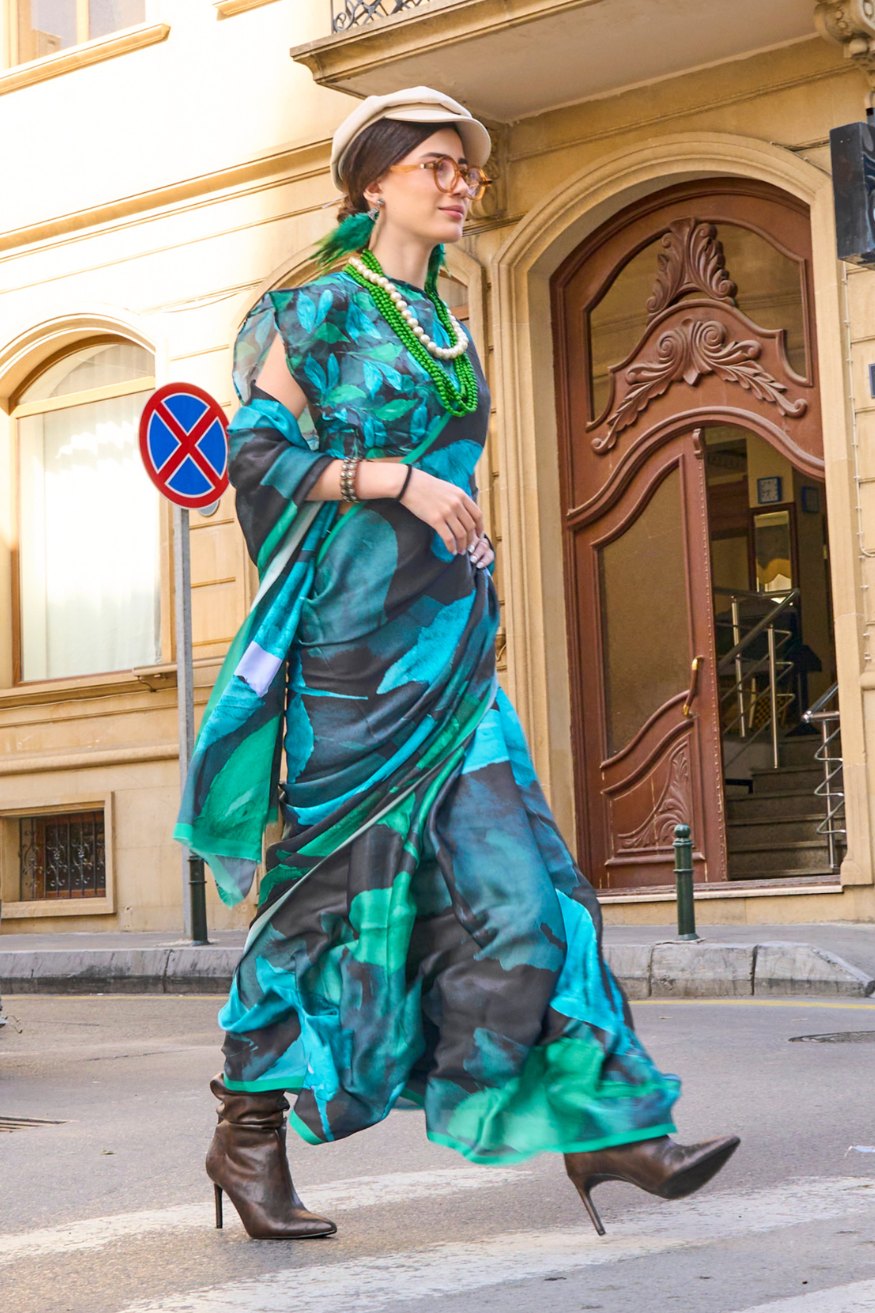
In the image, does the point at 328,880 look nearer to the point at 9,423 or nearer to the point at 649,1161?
the point at 649,1161

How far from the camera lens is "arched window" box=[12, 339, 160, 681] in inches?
691

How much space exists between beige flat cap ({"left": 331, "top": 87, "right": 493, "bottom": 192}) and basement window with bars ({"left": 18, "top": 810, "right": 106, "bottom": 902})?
1318 cm

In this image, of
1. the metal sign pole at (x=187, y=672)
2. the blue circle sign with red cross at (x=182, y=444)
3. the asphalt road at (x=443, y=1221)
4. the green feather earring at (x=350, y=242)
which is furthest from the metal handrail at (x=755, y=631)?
the green feather earring at (x=350, y=242)

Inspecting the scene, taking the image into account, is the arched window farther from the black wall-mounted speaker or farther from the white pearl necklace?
the white pearl necklace

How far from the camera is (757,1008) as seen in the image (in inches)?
349

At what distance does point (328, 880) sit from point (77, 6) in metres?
15.6

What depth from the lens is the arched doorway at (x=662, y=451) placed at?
546 inches

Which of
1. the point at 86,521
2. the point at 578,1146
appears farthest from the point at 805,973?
the point at 86,521

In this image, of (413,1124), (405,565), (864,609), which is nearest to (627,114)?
(864,609)

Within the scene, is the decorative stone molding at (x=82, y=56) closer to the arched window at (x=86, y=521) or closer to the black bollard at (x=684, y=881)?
the arched window at (x=86, y=521)

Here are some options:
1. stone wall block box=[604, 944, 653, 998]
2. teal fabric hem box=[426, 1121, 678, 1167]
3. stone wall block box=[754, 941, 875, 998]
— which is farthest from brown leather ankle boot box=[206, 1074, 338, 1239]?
stone wall block box=[604, 944, 653, 998]

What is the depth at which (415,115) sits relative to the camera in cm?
400

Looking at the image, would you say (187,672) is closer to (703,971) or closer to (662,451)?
(662,451)

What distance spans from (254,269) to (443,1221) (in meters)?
12.9
